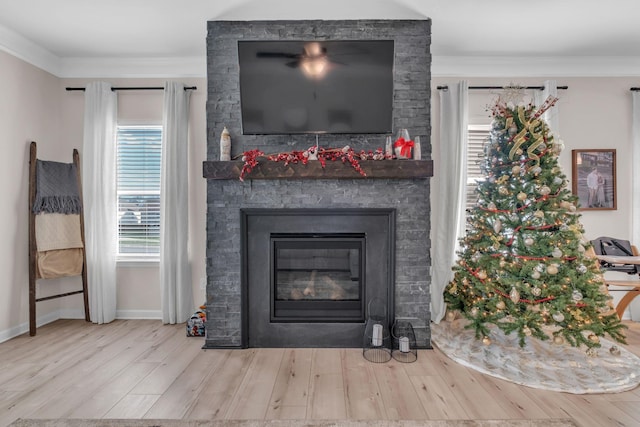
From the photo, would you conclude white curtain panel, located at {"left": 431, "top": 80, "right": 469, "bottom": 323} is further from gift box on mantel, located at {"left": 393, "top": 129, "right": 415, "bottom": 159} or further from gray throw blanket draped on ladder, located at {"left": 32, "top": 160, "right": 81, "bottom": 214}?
gray throw blanket draped on ladder, located at {"left": 32, "top": 160, "right": 81, "bottom": 214}

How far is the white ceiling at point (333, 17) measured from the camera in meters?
2.90

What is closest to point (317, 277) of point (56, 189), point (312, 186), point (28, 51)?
point (312, 186)

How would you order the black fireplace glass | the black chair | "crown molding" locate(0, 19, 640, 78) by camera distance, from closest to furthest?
the black fireplace glass
the black chair
"crown molding" locate(0, 19, 640, 78)

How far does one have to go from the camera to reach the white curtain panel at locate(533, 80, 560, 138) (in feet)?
12.4

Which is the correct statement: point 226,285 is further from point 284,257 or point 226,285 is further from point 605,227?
point 605,227

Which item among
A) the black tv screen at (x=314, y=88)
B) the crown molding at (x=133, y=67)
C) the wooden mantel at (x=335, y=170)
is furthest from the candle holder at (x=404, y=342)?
the crown molding at (x=133, y=67)

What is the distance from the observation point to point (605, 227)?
12.7ft

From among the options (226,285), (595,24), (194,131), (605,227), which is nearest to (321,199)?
(226,285)

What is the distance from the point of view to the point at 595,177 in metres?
3.86

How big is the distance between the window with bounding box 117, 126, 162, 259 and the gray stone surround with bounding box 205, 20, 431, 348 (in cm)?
121

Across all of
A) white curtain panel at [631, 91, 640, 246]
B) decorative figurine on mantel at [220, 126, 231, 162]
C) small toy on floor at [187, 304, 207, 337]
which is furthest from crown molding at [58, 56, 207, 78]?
white curtain panel at [631, 91, 640, 246]

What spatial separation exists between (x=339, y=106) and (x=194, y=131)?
1711 mm

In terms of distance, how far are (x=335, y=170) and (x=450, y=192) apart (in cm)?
151

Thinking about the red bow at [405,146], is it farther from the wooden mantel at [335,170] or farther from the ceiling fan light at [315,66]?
the ceiling fan light at [315,66]
